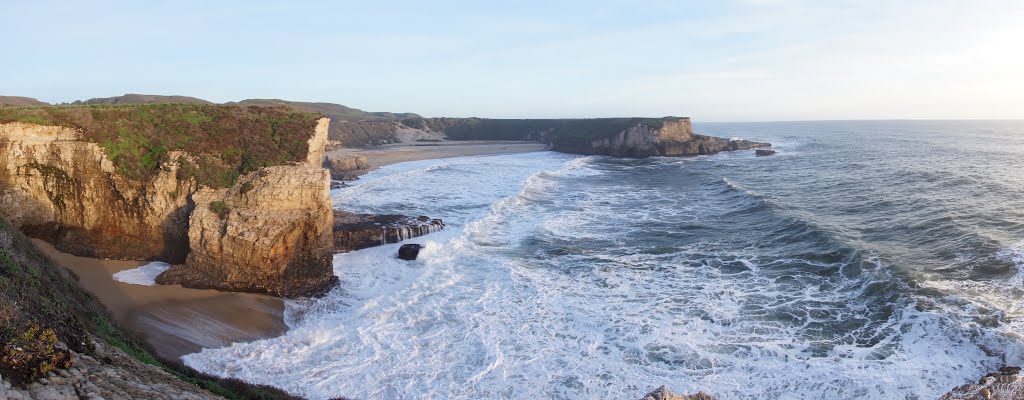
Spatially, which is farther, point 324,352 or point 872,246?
point 872,246

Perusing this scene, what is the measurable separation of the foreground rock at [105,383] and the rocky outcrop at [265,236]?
28.5 feet

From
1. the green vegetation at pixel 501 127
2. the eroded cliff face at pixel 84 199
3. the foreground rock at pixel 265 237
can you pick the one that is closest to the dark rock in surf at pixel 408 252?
the foreground rock at pixel 265 237

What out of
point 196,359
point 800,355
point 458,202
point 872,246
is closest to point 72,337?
point 196,359

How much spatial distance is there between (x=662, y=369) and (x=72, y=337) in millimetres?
10351

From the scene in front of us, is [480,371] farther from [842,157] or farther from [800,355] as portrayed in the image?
[842,157]

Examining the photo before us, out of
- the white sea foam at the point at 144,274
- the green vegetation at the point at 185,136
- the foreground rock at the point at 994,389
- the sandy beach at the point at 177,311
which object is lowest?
the foreground rock at the point at 994,389

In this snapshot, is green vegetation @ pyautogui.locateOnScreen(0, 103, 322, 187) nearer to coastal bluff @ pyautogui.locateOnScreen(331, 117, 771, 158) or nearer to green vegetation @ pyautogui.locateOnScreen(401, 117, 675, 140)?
coastal bluff @ pyautogui.locateOnScreen(331, 117, 771, 158)

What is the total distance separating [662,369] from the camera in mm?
12406

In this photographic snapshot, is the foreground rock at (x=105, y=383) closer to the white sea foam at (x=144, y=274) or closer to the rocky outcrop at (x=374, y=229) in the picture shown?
the white sea foam at (x=144, y=274)

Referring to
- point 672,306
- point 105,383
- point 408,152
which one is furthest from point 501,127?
point 105,383

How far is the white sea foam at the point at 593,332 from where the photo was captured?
39.2ft

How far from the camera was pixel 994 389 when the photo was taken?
430 inches

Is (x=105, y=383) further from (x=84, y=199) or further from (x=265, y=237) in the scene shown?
(x=84, y=199)

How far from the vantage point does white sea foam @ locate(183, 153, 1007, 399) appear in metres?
11.9
